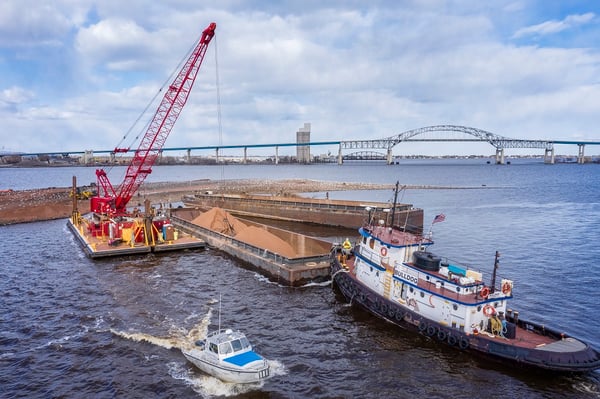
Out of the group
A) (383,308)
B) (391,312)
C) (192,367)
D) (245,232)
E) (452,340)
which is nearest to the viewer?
(192,367)

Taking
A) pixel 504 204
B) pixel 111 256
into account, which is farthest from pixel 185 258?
pixel 504 204

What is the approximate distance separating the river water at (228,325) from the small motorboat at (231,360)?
22.0 inches

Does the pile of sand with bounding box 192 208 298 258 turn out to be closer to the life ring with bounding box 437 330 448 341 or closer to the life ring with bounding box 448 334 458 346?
the life ring with bounding box 437 330 448 341

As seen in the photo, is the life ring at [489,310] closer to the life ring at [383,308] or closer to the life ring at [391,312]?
the life ring at [391,312]

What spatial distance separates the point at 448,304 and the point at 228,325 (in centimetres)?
1284

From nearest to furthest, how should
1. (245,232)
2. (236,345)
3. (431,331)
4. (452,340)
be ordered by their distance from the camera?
(236,345) → (452,340) → (431,331) → (245,232)

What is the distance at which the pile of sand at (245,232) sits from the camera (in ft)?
123

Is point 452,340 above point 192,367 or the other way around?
above

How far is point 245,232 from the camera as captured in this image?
139ft

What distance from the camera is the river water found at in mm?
18297

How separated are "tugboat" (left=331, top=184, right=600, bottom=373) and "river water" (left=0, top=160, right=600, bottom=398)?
3.03 feet

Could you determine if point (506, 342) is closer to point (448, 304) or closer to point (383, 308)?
point (448, 304)

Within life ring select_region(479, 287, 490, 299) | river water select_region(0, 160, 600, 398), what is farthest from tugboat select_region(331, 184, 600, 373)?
river water select_region(0, 160, 600, 398)

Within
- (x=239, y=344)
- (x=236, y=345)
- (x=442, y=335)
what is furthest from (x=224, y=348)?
(x=442, y=335)
